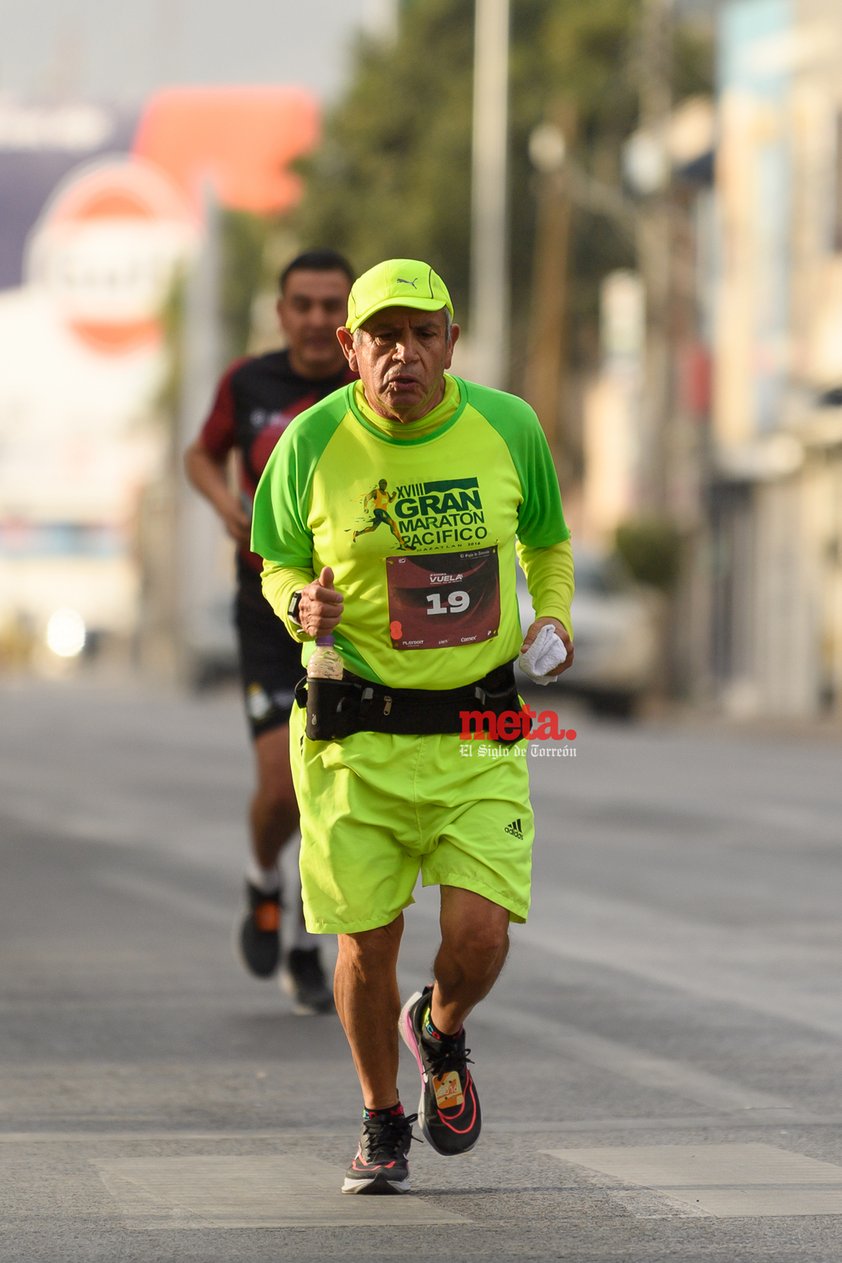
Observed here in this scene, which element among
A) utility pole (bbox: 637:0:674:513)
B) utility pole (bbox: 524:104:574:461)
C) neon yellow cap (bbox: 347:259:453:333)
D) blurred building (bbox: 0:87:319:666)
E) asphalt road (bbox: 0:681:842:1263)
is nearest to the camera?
asphalt road (bbox: 0:681:842:1263)

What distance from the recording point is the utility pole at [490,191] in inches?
2012

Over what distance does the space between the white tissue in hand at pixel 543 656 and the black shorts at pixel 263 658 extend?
8.92 feet

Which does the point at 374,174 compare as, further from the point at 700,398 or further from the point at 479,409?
the point at 479,409

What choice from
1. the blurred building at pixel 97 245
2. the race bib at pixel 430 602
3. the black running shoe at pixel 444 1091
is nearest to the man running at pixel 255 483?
the black running shoe at pixel 444 1091

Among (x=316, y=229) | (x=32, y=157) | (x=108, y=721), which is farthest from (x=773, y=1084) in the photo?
(x=32, y=157)

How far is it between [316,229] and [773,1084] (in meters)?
52.3

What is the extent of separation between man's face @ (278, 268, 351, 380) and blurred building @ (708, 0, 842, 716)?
26191 mm

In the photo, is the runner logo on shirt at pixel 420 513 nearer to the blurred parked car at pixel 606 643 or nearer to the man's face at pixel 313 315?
the man's face at pixel 313 315

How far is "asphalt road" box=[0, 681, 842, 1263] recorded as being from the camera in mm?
5590

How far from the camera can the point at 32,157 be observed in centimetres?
12950

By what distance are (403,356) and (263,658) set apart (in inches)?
117

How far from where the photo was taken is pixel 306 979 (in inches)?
348

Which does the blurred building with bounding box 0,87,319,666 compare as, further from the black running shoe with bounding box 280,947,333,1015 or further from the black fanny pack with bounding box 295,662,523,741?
the black fanny pack with bounding box 295,662,523,741

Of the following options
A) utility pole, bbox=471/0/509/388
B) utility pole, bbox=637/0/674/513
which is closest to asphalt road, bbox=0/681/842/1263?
utility pole, bbox=637/0/674/513
